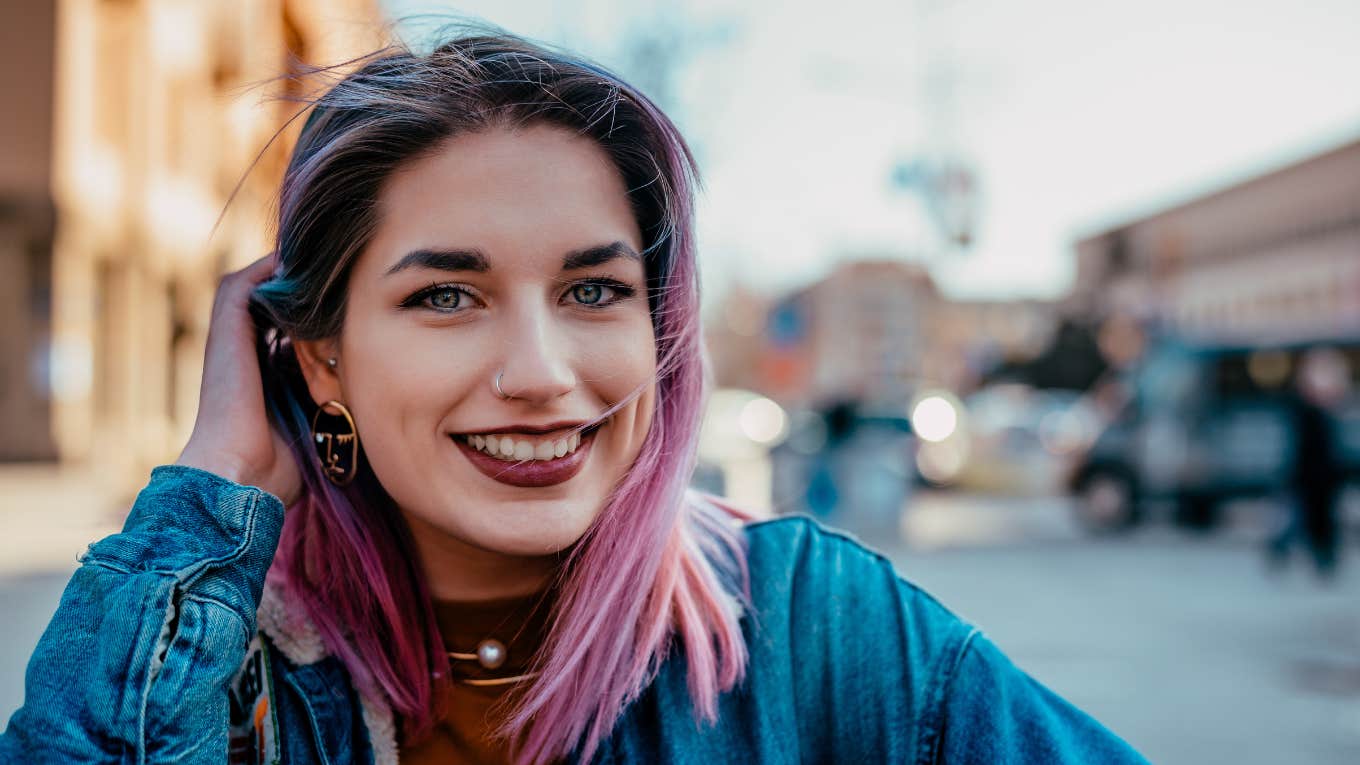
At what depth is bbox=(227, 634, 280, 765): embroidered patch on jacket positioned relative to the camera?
1.54 metres

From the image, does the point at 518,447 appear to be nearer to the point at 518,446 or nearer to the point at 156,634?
the point at 518,446

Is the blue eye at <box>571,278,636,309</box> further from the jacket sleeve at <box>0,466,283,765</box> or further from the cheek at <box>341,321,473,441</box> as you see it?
the jacket sleeve at <box>0,466,283,765</box>

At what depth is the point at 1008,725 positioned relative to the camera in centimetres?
150

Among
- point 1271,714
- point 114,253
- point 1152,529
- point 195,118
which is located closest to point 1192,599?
point 1271,714

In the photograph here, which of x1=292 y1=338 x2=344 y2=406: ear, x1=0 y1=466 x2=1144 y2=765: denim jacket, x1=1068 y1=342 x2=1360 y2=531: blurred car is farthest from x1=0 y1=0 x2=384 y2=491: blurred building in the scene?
x1=0 y1=466 x2=1144 y2=765: denim jacket

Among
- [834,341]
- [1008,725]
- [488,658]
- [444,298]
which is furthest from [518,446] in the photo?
[834,341]

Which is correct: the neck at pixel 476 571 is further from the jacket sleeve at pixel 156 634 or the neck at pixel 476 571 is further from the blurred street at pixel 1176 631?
the blurred street at pixel 1176 631

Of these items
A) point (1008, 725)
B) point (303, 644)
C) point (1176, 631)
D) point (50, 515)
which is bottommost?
point (1176, 631)

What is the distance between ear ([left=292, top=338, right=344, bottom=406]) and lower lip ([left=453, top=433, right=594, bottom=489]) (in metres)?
0.27

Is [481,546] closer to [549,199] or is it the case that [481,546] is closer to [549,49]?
[549,199]

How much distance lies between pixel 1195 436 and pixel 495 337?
13.0 metres

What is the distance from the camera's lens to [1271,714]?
5.68 m

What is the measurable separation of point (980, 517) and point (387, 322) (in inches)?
566

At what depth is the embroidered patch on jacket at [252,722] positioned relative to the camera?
5.07ft
